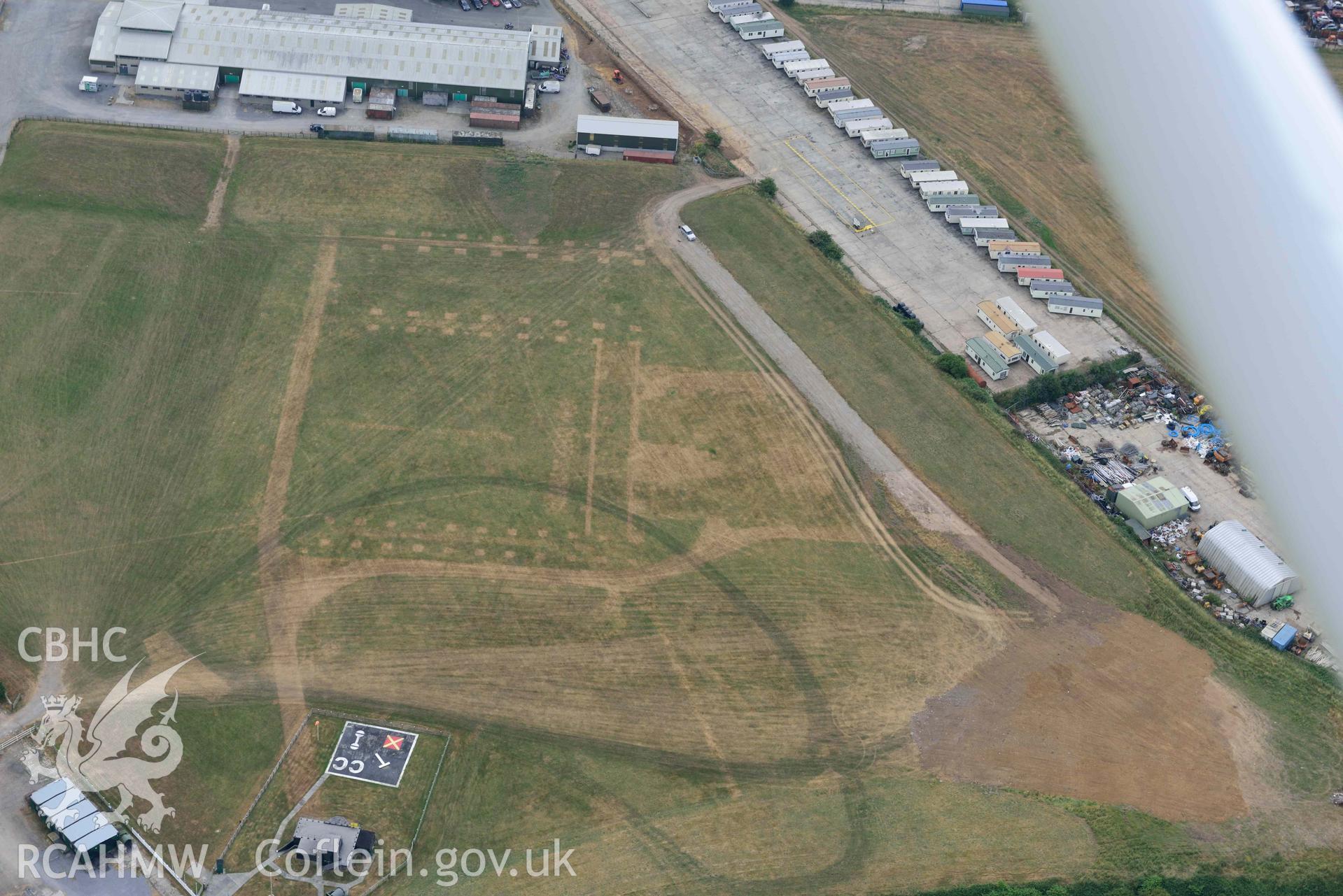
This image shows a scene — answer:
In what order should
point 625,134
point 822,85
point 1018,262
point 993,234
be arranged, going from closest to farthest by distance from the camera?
point 1018,262, point 993,234, point 625,134, point 822,85

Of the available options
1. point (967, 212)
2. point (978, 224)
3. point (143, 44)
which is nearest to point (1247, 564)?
point (978, 224)

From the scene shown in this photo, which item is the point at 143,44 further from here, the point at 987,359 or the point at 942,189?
the point at 987,359

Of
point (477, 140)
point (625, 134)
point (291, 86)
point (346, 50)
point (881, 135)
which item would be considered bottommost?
point (477, 140)

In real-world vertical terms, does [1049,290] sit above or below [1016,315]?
above

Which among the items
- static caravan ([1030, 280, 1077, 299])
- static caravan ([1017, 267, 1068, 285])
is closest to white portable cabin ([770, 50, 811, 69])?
static caravan ([1017, 267, 1068, 285])

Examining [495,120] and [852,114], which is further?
[852,114]

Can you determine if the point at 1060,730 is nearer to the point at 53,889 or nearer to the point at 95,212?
the point at 53,889

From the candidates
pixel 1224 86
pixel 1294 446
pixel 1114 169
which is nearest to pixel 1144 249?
pixel 1114 169
